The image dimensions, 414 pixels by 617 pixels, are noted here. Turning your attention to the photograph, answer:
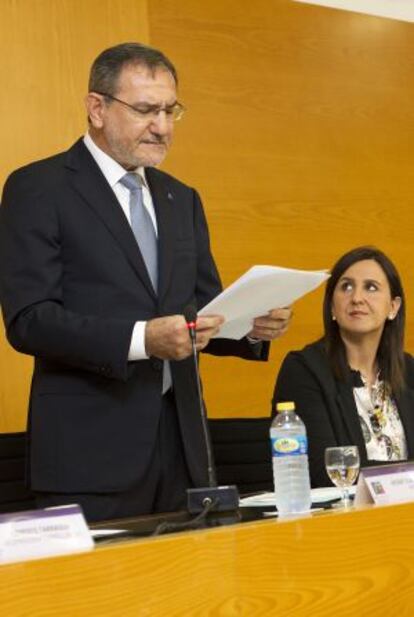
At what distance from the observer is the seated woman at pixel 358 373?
3311 mm

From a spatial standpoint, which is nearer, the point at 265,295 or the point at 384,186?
the point at 265,295

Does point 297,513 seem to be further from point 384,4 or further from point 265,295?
point 384,4

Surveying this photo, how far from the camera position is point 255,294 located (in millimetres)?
2408

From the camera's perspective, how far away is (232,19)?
4.56 meters

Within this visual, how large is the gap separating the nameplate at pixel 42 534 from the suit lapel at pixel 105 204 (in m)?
0.97

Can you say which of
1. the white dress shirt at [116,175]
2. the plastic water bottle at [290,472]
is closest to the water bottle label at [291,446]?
the plastic water bottle at [290,472]

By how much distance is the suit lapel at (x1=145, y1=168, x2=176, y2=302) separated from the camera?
2.62 m

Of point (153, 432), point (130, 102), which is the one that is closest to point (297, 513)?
point (153, 432)

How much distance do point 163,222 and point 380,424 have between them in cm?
105

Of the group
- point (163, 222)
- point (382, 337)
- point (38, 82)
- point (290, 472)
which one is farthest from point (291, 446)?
point (38, 82)

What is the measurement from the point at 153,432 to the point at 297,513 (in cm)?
57

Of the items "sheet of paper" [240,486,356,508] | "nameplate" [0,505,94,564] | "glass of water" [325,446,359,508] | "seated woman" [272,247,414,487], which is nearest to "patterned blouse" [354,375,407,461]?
"seated woman" [272,247,414,487]

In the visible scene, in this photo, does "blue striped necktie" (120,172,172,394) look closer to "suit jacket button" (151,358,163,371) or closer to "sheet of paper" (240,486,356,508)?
"suit jacket button" (151,358,163,371)

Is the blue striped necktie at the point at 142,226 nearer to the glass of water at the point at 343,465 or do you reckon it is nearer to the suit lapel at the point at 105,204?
the suit lapel at the point at 105,204
